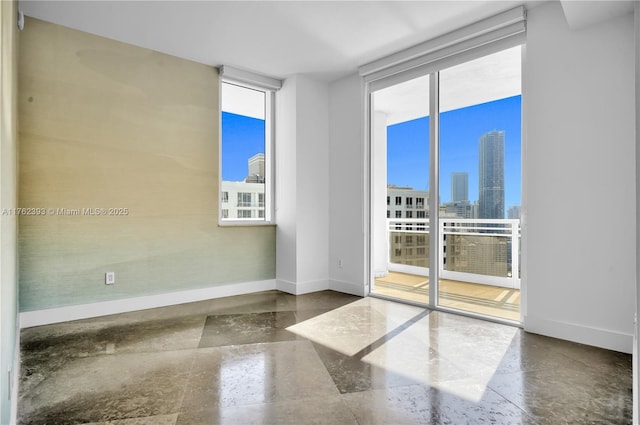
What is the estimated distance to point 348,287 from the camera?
15.0 ft

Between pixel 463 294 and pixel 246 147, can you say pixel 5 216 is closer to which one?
pixel 246 147

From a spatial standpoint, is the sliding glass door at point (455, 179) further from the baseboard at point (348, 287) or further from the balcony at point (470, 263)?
the baseboard at point (348, 287)

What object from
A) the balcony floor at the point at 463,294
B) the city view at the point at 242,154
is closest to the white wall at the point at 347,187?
the balcony floor at the point at 463,294

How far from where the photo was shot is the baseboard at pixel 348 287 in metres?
4.42

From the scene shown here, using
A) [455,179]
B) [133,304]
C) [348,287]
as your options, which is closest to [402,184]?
[455,179]

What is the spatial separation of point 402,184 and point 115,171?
3.17 meters

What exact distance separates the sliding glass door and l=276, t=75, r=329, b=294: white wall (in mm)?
715

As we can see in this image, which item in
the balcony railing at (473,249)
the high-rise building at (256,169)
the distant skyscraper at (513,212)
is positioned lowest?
the balcony railing at (473,249)

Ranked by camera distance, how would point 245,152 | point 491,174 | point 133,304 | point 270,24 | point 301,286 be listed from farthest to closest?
point 245,152
point 301,286
point 133,304
point 491,174
point 270,24

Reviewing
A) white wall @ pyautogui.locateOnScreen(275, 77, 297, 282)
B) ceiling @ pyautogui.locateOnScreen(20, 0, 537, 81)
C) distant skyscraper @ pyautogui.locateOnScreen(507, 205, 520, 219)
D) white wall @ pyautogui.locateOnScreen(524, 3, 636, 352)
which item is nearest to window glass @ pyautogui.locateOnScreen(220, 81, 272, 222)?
white wall @ pyautogui.locateOnScreen(275, 77, 297, 282)

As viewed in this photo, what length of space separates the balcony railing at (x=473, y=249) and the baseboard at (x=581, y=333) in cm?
105

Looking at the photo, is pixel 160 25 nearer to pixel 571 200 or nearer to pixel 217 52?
pixel 217 52

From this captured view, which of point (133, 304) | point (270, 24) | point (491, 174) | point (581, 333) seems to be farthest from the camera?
point (133, 304)

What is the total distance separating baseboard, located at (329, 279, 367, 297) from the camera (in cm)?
442
